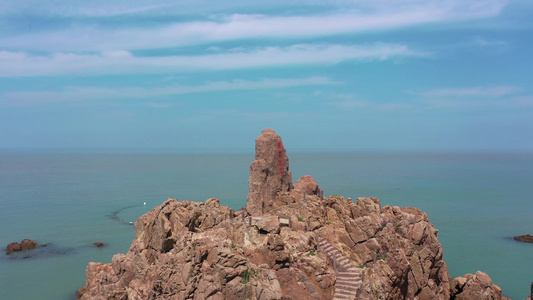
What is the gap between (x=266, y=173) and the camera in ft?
141

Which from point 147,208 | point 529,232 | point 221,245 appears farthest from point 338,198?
point 147,208

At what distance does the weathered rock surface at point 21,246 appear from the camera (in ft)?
237

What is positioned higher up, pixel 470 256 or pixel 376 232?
pixel 376 232

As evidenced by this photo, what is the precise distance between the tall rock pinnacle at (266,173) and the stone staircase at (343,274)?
896cm

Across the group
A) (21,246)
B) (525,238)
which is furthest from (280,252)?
(525,238)

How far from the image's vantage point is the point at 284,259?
1230 inches

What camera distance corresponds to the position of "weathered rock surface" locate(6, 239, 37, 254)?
72.2m

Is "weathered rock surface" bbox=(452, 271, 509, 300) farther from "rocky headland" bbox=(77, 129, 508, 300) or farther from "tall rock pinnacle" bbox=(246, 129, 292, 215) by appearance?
"tall rock pinnacle" bbox=(246, 129, 292, 215)

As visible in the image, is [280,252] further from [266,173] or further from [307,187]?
[307,187]

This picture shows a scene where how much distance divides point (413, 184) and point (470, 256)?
303 feet

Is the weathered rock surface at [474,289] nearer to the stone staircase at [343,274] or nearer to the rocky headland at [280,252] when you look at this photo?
the rocky headland at [280,252]

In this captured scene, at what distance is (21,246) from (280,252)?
6127 cm

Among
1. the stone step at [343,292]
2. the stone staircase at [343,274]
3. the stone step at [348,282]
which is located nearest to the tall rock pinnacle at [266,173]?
the stone staircase at [343,274]

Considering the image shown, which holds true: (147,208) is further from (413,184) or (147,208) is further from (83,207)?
(413,184)
